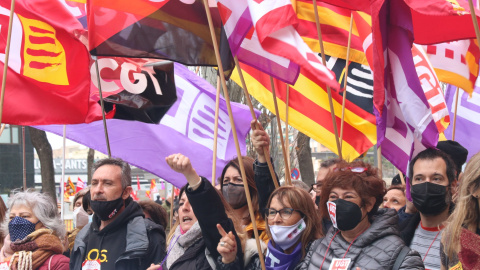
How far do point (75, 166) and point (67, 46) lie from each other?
60.3 meters

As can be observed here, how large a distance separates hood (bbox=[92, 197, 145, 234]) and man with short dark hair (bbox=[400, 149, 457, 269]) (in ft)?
6.35

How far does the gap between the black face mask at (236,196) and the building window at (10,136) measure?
29.6 m

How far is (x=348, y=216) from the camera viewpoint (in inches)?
149

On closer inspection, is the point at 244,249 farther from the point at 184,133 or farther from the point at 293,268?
the point at 184,133

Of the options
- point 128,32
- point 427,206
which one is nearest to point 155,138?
point 128,32

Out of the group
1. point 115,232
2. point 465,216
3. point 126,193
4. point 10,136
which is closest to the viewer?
point 465,216

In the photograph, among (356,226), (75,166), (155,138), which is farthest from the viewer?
(75,166)

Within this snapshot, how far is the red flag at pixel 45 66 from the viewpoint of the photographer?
618cm

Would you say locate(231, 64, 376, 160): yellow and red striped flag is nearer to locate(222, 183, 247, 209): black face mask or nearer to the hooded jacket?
locate(222, 183, 247, 209): black face mask

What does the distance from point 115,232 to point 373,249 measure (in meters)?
2.13

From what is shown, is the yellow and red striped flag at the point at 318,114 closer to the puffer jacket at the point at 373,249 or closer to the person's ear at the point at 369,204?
the person's ear at the point at 369,204

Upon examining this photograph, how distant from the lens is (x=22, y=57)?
20.6ft

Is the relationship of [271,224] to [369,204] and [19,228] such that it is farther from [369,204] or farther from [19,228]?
[19,228]

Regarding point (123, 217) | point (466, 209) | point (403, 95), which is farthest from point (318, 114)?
point (466, 209)
